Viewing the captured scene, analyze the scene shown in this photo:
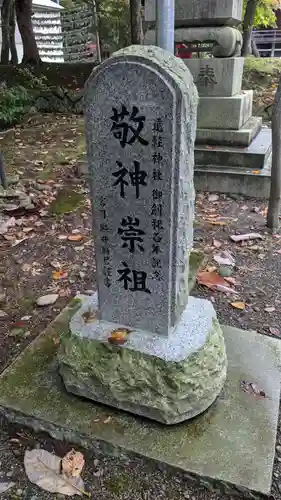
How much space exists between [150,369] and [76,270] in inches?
76.0

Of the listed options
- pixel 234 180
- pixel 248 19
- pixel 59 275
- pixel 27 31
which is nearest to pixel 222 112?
pixel 234 180

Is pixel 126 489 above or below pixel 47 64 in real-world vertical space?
below

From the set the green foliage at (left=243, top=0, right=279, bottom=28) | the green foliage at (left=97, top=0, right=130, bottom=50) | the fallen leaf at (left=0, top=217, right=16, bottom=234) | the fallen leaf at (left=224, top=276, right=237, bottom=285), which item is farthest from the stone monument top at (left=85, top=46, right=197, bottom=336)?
the green foliage at (left=97, top=0, right=130, bottom=50)

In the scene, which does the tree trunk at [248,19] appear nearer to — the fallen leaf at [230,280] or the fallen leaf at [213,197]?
the fallen leaf at [213,197]

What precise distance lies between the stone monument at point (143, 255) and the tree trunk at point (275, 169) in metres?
→ 2.34

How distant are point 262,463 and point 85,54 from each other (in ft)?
48.6

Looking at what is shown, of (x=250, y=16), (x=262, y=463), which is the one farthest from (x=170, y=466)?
(x=250, y=16)

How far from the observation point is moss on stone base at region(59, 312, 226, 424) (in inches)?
82.0

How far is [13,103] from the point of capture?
9500mm

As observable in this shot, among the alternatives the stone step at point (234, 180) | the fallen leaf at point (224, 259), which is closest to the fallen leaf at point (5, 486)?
the fallen leaf at point (224, 259)

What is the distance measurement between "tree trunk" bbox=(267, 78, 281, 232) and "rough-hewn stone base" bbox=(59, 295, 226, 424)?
96.4 inches

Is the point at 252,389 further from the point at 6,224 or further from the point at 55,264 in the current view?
the point at 6,224

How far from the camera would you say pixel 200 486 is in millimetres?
1966

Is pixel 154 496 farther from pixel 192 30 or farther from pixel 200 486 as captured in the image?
pixel 192 30
